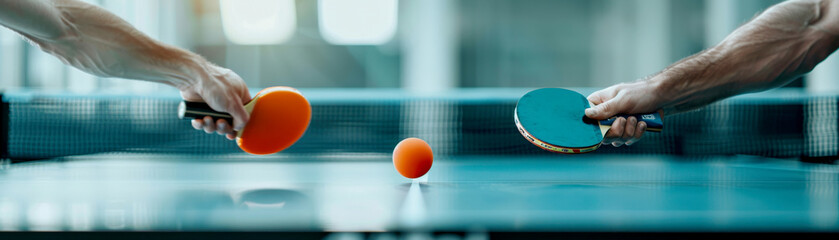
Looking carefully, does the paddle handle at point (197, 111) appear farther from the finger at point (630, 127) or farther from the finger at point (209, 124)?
the finger at point (630, 127)

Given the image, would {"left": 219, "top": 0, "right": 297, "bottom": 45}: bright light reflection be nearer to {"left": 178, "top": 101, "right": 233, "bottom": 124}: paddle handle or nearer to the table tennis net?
the table tennis net

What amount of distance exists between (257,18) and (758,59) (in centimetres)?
677

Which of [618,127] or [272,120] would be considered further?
[272,120]

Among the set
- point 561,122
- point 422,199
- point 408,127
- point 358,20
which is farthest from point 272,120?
point 358,20

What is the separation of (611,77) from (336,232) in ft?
24.1

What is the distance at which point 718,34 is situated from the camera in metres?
6.25

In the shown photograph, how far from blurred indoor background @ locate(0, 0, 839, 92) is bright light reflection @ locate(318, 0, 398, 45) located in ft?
0.04

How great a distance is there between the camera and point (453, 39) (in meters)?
Answer: 7.09

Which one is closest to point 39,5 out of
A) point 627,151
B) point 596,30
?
point 627,151

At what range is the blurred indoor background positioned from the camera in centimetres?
704

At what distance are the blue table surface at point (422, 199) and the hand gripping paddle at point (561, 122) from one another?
0.12 meters

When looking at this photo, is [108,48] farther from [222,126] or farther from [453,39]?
[453,39]

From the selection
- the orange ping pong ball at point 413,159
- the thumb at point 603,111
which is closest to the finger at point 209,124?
the orange ping pong ball at point 413,159

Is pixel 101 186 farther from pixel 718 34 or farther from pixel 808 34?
pixel 718 34
